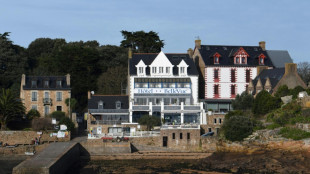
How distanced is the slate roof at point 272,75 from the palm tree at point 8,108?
30420 millimetres

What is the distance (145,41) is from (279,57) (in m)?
22.1

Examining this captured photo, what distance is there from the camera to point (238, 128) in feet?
186

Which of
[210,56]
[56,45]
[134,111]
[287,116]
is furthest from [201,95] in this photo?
[56,45]

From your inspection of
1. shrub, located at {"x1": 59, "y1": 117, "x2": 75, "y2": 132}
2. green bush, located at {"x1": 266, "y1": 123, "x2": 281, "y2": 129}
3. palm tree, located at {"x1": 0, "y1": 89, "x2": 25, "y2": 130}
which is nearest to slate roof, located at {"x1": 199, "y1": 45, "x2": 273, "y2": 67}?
green bush, located at {"x1": 266, "y1": 123, "x2": 281, "y2": 129}

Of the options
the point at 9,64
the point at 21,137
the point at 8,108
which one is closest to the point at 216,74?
the point at 21,137

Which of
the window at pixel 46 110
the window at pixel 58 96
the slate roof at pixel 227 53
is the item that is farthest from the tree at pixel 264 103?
the window at pixel 46 110

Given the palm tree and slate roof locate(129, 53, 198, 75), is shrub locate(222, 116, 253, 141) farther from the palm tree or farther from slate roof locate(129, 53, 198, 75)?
the palm tree

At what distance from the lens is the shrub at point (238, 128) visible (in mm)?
→ 56366

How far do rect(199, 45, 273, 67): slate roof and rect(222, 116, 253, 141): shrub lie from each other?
54.3ft

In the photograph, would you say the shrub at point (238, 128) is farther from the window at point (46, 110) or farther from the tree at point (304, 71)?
the tree at point (304, 71)

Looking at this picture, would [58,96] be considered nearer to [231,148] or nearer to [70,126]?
[70,126]

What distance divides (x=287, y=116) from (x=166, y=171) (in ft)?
53.5

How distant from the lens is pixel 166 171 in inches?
1881

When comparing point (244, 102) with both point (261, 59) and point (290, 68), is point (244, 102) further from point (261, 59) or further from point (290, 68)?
point (261, 59)
